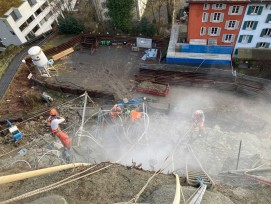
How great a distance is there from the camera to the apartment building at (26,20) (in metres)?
37.8

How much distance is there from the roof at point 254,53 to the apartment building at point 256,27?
602 millimetres

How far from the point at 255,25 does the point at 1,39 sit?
3876 cm

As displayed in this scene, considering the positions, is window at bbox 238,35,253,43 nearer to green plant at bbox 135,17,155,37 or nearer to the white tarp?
the white tarp

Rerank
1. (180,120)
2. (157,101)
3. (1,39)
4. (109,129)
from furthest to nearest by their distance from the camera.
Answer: (1,39) → (157,101) → (180,120) → (109,129)

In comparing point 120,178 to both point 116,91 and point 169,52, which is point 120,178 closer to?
point 116,91

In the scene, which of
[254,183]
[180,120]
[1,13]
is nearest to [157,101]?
[180,120]

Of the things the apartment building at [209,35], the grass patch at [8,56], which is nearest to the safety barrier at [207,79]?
the apartment building at [209,35]

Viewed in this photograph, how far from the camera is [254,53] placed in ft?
105

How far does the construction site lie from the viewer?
11.4 m

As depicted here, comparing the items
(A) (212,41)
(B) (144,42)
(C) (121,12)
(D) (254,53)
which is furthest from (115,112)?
(D) (254,53)

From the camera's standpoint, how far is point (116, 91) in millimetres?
30922

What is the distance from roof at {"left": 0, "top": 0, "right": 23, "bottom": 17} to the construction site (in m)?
10.5

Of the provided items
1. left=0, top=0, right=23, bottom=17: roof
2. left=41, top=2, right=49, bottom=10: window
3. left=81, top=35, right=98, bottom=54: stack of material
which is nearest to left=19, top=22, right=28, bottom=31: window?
left=0, top=0, right=23, bottom=17: roof

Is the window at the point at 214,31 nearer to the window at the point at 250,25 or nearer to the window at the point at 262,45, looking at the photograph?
the window at the point at 250,25
